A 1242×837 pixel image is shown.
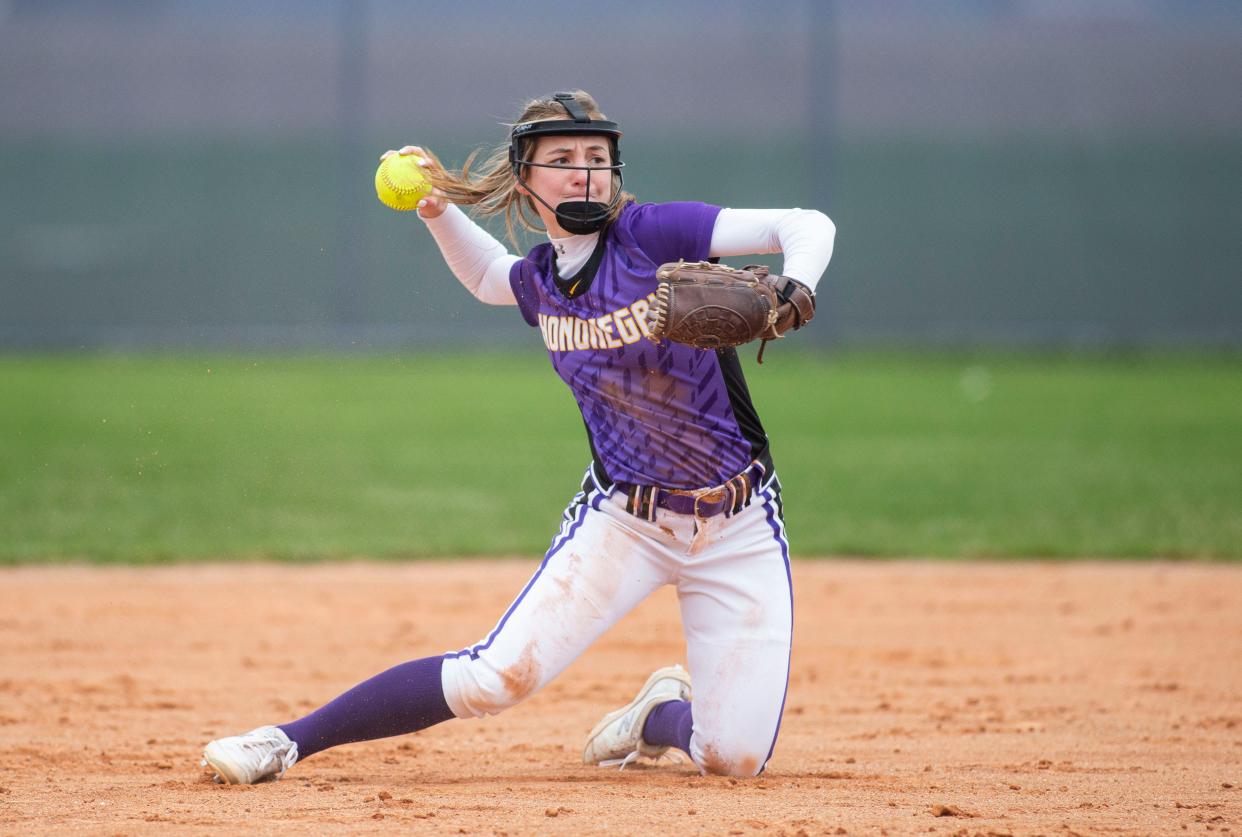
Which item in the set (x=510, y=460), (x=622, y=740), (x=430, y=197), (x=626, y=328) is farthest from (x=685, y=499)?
(x=510, y=460)

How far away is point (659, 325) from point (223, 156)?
1445cm

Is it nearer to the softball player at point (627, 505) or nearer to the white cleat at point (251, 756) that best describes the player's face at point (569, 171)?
the softball player at point (627, 505)

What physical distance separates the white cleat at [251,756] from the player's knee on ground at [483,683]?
408 mm

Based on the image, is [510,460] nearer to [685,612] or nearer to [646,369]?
[685,612]

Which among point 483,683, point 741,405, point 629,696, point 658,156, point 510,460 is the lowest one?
point 629,696

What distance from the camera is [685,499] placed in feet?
10.8

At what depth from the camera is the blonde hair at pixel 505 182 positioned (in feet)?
11.0

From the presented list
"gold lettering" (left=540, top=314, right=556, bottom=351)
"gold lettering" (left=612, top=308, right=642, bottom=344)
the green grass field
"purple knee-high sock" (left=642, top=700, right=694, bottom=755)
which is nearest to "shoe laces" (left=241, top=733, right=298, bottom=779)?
"purple knee-high sock" (left=642, top=700, right=694, bottom=755)

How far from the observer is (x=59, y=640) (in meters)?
5.09

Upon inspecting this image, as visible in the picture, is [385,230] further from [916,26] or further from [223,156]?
[916,26]

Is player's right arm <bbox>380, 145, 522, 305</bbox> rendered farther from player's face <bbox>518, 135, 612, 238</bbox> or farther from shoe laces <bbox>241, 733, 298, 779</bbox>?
shoe laces <bbox>241, 733, 298, 779</bbox>

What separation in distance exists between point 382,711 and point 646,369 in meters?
1.01

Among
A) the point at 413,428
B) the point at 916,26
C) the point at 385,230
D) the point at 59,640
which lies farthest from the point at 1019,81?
the point at 59,640

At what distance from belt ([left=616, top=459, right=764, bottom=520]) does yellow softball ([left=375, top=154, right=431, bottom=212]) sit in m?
0.90
